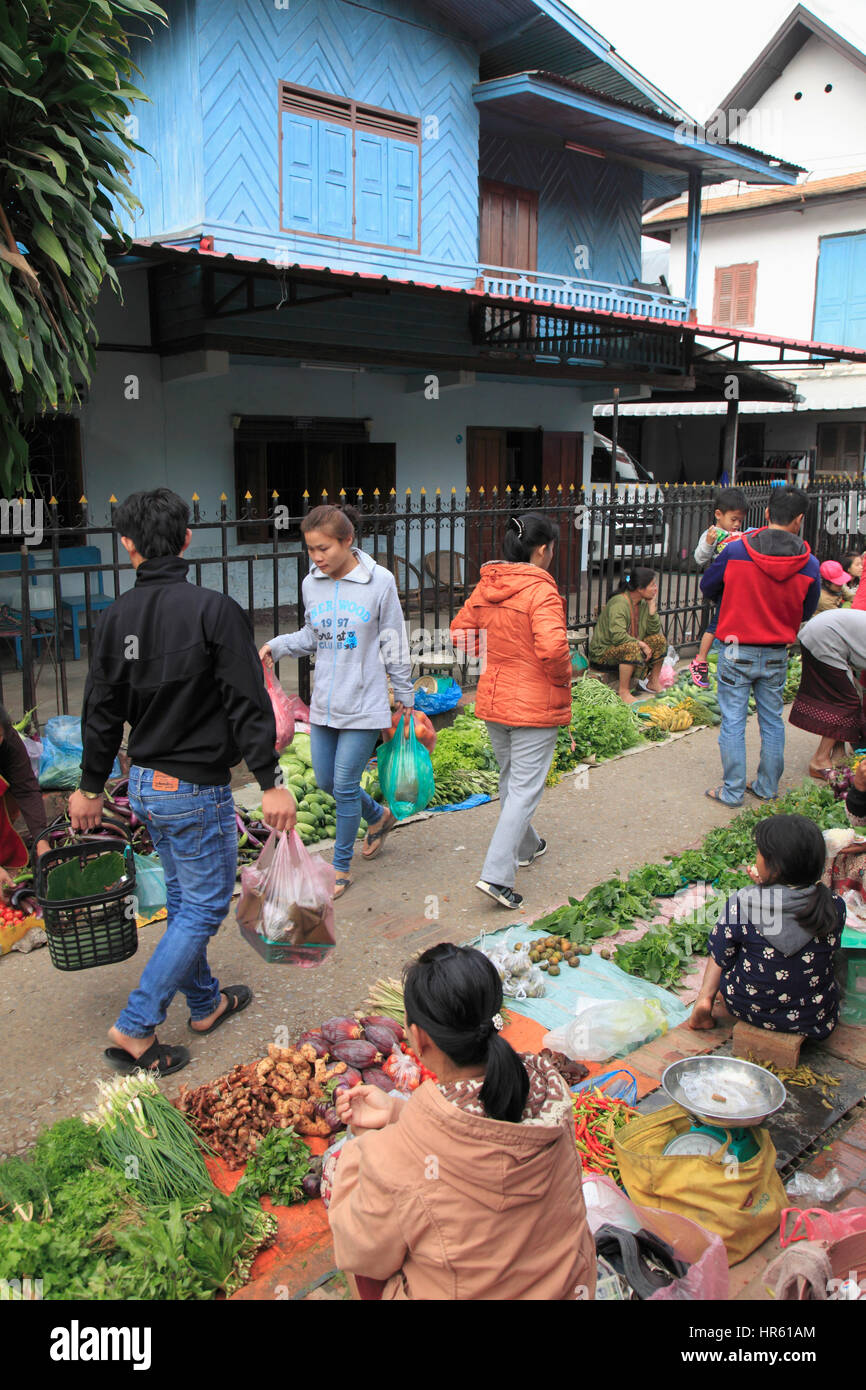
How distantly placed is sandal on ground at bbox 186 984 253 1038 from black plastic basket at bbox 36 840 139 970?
16.9 inches

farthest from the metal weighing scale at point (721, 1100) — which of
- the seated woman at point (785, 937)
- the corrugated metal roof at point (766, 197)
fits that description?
the corrugated metal roof at point (766, 197)

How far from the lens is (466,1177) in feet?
6.05

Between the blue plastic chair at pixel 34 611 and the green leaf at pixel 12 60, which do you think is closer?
the green leaf at pixel 12 60

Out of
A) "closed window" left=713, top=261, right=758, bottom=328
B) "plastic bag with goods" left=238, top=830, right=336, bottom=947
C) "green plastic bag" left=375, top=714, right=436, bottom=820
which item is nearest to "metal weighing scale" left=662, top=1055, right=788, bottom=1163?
"plastic bag with goods" left=238, top=830, right=336, bottom=947

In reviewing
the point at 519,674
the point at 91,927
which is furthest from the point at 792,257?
the point at 91,927

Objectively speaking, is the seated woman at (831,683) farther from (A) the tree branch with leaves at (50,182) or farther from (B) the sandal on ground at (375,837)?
(A) the tree branch with leaves at (50,182)

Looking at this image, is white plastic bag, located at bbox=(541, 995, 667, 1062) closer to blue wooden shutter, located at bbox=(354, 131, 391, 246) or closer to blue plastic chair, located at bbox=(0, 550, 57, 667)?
blue plastic chair, located at bbox=(0, 550, 57, 667)

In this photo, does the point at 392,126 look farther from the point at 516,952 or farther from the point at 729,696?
the point at 516,952

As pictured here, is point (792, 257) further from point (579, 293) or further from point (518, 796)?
point (518, 796)

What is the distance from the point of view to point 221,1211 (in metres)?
2.67

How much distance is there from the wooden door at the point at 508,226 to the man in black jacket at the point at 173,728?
1277 cm

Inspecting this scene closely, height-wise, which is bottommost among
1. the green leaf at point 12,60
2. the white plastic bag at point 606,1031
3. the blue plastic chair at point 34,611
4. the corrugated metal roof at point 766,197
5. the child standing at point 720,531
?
the white plastic bag at point 606,1031

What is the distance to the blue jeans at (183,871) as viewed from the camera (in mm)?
3418

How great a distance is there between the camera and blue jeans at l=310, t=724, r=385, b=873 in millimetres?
4898
